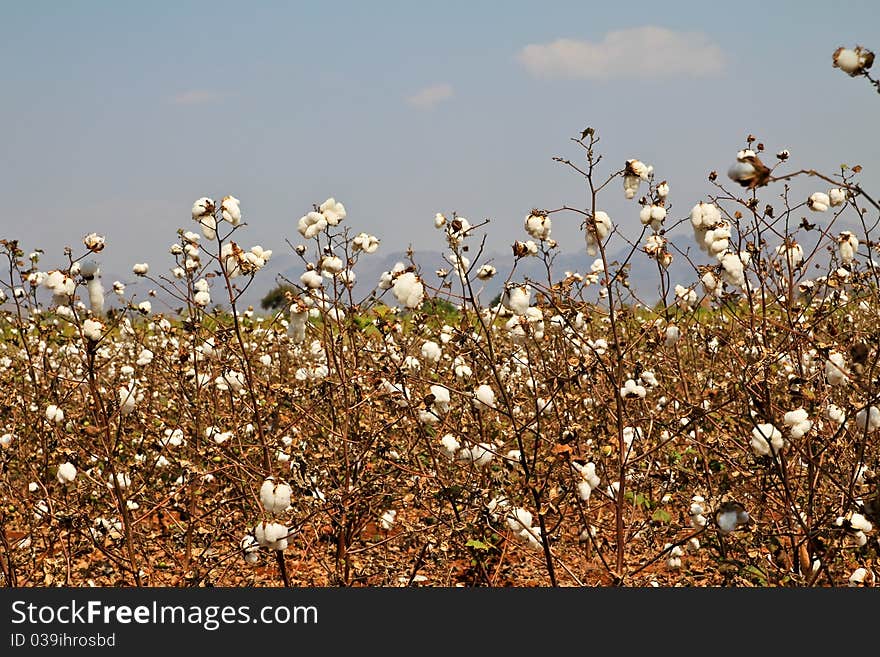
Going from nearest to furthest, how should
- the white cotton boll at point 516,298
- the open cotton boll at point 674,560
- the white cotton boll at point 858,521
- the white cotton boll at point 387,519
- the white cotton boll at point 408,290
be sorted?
1. the white cotton boll at point 858,521
2. the white cotton boll at point 408,290
3. the white cotton boll at point 516,298
4. the open cotton boll at point 674,560
5. the white cotton boll at point 387,519

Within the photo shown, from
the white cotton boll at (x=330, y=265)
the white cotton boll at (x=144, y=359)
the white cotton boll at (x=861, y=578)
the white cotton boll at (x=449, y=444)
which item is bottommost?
the white cotton boll at (x=861, y=578)

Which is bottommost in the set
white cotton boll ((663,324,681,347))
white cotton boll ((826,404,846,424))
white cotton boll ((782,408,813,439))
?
white cotton boll ((782,408,813,439))

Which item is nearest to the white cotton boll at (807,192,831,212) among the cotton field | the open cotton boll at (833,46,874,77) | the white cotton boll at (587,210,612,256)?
the cotton field

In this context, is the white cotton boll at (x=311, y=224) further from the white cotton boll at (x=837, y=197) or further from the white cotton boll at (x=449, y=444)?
the white cotton boll at (x=837, y=197)

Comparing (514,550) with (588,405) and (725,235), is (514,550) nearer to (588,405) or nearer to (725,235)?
(588,405)

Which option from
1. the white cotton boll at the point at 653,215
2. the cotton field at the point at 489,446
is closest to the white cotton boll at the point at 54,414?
the cotton field at the point at 489,446

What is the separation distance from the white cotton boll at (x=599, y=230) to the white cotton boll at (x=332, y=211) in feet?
3.19

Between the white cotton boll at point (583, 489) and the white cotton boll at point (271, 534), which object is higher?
the white cotton boll at point (583, 489)

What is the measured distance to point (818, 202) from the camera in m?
3.56

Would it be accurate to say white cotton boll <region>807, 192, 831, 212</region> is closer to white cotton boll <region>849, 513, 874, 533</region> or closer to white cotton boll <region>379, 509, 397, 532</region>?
white cotton boll <region>849, 513, 874, 533</region>

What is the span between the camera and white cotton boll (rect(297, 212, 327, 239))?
3.43 meters

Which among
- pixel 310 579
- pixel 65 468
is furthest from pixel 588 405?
pixel 65 468

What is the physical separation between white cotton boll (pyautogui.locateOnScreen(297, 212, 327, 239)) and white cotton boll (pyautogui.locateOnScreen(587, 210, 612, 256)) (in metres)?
1.02

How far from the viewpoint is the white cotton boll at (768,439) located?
274cm
